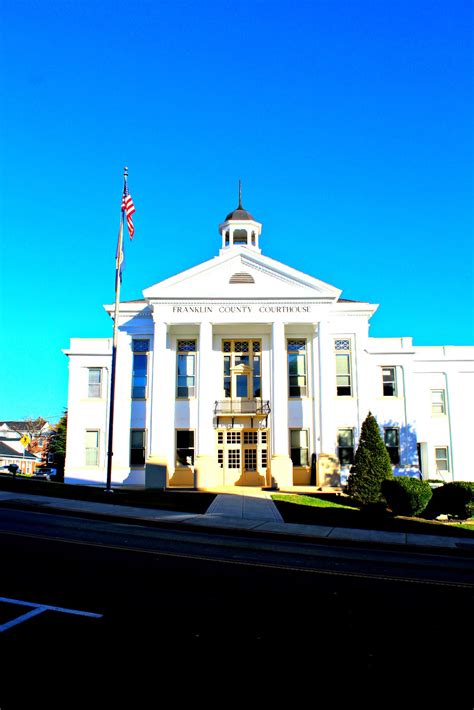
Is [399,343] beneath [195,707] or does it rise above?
above

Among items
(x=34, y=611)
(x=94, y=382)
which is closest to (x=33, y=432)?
(x=94, y=382)

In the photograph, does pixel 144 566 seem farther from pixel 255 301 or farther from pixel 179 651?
pixel 255 301

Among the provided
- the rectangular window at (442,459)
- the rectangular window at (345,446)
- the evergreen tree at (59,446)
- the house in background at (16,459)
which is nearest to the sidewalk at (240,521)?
the rectangular window at (345,446)

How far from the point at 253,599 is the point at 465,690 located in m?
3.19

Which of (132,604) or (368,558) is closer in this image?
(132,604)

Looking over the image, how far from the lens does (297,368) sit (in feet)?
107

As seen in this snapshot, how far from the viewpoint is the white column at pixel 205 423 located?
2922 cm

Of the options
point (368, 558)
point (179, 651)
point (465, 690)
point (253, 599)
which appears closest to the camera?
point (465, 690)

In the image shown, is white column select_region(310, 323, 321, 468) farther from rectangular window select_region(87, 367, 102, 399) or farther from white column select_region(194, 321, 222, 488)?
rectangular window select_region(87, 367, 102, 399)

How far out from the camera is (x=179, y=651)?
Result: 18.5 ft

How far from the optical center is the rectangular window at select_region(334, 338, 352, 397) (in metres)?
32.6

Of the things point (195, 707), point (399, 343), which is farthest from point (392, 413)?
point (195, 707)

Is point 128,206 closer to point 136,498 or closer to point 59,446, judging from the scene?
point 136,498

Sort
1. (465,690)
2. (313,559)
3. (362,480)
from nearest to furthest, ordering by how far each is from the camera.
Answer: (465,690), (313,559), (362,480)
